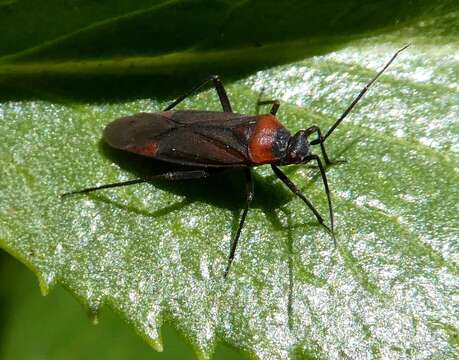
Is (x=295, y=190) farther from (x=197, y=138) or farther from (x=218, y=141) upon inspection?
(x=197, y=138)

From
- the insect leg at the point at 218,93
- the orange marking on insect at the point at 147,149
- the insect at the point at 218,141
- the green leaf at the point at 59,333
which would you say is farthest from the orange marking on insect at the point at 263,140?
the green leaf at the point at 59,333

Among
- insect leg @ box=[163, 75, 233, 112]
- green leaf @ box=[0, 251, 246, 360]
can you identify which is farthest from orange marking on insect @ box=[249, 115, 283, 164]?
green leaf @ box=[0, 251, 246, 360]

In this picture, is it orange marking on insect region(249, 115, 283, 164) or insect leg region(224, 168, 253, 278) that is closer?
insect leg region(224, 168, 253, 278)

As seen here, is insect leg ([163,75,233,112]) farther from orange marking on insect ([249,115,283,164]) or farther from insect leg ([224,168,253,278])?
insect leg ([224,168,253,278])

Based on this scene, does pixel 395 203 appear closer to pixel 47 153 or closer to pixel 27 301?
pixel 47 153

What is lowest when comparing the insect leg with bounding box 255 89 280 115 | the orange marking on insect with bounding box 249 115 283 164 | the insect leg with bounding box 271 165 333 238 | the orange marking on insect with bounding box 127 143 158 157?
the insect leg with bounding box 271 165 333 238

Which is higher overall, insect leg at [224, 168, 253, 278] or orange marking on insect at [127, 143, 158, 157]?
orange marking on insect at [127, 143, 158, 157]
